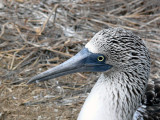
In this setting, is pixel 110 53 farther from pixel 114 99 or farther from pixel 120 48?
pixel 114 99

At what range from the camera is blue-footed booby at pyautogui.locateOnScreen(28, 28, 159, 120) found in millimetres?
2566

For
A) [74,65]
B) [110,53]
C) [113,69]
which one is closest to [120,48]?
[110,53]

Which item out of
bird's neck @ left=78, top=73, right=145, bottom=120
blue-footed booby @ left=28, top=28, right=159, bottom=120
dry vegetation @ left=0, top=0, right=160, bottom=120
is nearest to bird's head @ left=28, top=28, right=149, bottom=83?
blue-footed booby @ left=28, top=28, right=159, bottom=120

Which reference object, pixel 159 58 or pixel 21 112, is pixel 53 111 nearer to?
pixel 21 112

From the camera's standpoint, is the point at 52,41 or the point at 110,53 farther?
the point at 52,41

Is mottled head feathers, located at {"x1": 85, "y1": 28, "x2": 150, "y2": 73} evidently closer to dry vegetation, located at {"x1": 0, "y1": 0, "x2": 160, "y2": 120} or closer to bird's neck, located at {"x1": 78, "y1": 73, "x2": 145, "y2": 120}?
bird's neck, located at {"x1": 78, "y1": 73, "x2": 145, "y2": 120}

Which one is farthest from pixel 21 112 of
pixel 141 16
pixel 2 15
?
pixel 141 16

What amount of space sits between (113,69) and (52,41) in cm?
216

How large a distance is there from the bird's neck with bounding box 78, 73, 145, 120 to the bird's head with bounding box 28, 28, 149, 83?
0.13m

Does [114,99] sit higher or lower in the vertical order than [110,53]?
lower

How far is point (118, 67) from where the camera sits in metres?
2.63

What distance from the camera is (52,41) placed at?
467 centimetres

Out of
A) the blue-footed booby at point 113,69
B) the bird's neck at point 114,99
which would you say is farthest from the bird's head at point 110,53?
the bird's neck at point 114,99

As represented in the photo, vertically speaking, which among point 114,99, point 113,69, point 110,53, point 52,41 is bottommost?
point 114,99
